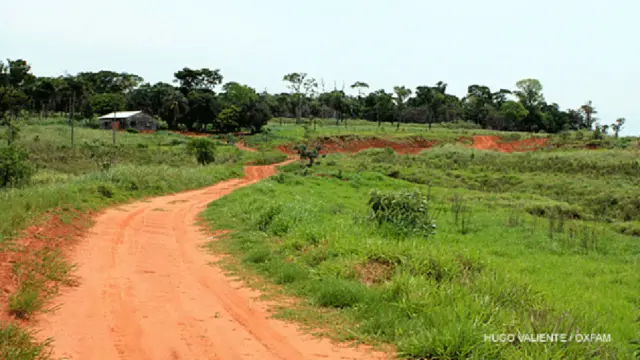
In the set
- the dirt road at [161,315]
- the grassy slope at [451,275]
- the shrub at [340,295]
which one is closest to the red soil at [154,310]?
the dirt road at [161,315]

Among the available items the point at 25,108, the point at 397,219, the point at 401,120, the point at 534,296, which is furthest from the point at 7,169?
the point at 401,120

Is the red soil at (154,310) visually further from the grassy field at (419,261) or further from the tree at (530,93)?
the tree at (530,93)

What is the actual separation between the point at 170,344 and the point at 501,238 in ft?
33.5

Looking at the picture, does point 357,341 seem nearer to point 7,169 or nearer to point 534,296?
point 534,296

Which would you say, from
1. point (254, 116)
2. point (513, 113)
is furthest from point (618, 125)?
point (254, 116)

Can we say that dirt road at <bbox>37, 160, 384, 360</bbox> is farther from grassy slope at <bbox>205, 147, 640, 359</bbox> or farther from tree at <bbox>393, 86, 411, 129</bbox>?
tree at <bbox>393, 86, 411, 129</bbox>

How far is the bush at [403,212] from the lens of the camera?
452 inches

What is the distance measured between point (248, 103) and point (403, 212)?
57.7 meters

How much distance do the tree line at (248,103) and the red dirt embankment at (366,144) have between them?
11.6m

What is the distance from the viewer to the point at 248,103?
66.9 m

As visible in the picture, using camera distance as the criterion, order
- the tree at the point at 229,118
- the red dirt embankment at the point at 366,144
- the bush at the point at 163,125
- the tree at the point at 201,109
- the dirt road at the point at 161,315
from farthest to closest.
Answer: the bush at the point at 163,125 → the tree at the point at 201,109 → the tree at the point at 229,118 → the red dirt embankment at the point at 366,144 → the dirt road at the point at 161,315

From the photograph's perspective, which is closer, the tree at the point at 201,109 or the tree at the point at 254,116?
the tree at the point at 254,116

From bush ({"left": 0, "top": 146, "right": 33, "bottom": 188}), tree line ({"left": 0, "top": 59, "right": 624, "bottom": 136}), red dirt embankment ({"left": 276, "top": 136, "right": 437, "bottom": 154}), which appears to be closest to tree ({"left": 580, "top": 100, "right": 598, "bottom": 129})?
tree line ({"left": 0, "top": 59, "right": 624, "bottom": 136})

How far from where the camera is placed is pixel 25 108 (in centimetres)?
7231
